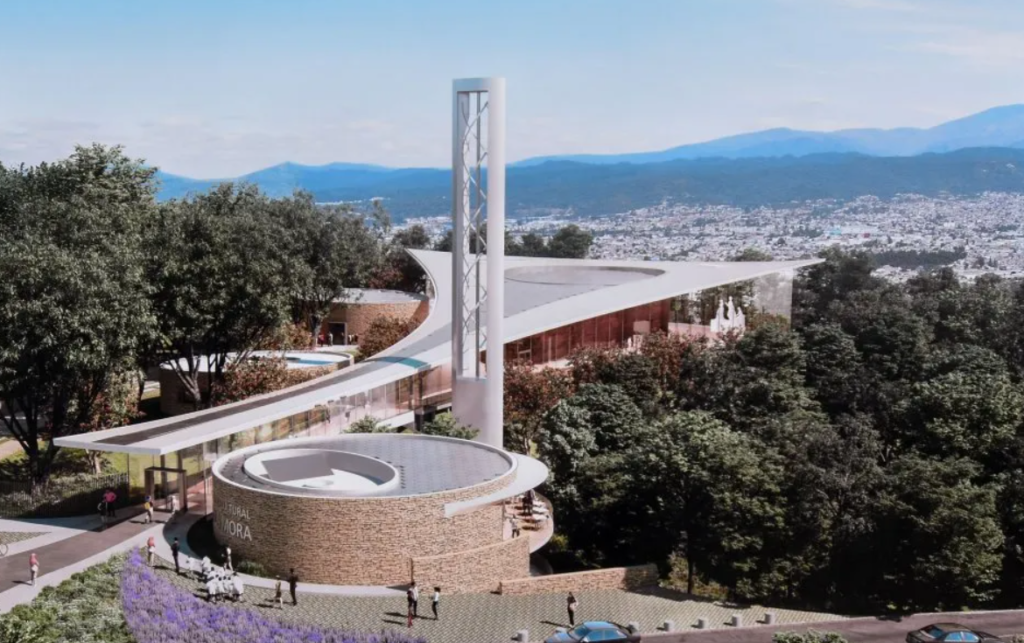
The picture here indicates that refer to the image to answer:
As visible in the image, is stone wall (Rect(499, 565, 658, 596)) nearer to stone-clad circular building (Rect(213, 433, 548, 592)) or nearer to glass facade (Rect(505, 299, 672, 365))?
stone-clad circular building (Rect(213, 433, 548, 592))

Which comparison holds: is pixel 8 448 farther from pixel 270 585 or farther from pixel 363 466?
pixel 270 585

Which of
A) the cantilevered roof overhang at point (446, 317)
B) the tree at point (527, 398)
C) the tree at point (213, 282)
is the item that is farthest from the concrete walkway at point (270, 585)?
the tree at point (527, 398)

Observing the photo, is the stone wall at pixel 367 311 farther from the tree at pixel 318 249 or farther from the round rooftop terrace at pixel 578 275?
the round rooftop terrace at pixel 578 275

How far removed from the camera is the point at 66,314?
28875mm

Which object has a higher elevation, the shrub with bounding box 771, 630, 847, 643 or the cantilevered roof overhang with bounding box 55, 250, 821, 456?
the cantilevered roof overhang with bounding box 55, 250, 821, 456

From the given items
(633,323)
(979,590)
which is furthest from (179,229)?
(979,590)

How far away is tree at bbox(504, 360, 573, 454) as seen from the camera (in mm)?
36094

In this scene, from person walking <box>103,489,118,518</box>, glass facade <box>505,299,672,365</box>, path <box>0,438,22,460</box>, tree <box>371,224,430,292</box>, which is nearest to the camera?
person walking <box>103,489,118,518</box>

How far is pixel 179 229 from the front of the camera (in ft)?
119

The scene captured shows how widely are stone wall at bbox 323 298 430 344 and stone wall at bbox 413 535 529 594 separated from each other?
31.4 meters

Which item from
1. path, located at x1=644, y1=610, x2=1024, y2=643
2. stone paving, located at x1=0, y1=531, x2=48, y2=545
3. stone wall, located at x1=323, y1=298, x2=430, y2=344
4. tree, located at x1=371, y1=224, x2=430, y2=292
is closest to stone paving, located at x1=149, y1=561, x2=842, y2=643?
path, located at x1=644, y1=610, x2=1024, y2=643

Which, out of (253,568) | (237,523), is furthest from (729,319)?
(253,568)

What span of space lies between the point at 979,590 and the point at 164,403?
2948 centimetres

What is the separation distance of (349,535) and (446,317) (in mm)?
21088
